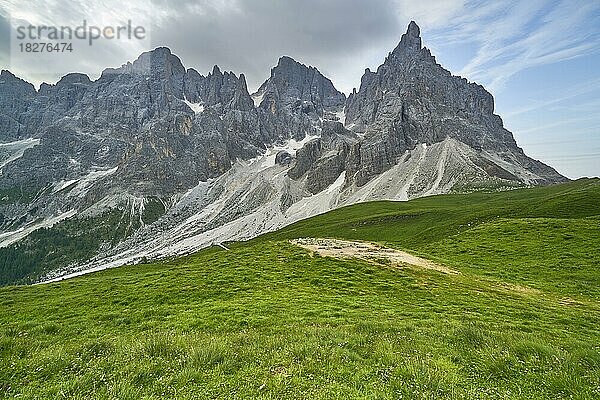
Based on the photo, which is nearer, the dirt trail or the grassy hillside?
the grassy hillside

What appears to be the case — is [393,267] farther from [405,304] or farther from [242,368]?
[242,368]

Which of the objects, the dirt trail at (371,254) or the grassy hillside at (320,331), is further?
the dirt trail at (371,254)

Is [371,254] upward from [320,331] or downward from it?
upward

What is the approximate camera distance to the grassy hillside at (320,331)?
1108cm

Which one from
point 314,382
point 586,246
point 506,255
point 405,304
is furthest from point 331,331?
point 586,246

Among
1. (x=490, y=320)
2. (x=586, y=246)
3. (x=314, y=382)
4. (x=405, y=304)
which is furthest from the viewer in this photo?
(x=586, y=246)

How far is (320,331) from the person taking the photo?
1616cm

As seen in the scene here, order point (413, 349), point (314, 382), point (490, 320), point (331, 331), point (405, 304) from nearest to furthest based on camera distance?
1. point (314, 382)
2. point (413, 349)
3. point (331, 331)
4. point (490, 320)
5. point (405, 304)

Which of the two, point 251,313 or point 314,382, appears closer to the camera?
point 314,382

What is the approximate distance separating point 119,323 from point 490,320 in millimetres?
21591

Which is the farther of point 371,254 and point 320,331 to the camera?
point 371,254

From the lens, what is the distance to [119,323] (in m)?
21.2

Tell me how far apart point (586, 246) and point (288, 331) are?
132 feet

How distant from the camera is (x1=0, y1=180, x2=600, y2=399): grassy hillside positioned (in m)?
11.1
